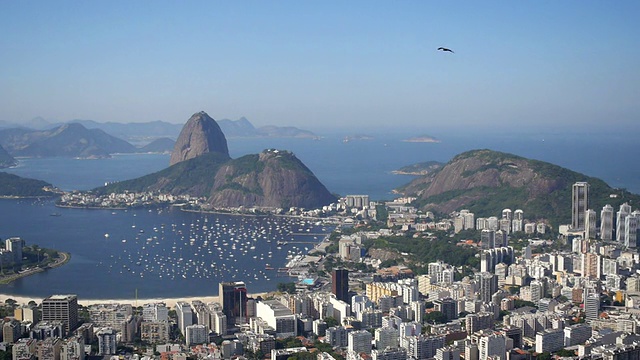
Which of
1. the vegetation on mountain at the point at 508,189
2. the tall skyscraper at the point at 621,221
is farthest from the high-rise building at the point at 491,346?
the vegetation on mountain at the point at 508,189

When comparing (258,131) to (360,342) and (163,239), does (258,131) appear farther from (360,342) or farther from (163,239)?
(360,342)

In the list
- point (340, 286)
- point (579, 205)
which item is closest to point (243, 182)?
point (579, 205)

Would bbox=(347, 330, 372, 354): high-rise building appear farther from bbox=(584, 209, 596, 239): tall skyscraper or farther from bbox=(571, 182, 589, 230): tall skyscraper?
bbox=(571, 182, 589, 230): tall skyscraper

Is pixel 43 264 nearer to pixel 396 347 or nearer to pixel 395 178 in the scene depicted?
pixel 396 347

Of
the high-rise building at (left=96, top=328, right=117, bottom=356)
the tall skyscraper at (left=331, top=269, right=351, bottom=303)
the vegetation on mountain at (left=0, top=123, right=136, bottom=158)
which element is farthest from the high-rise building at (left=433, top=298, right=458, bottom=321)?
the vegetation on mountain at (left=0, top=123, right=136, bottom=158)

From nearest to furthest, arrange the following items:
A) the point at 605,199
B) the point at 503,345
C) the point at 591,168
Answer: the point at 503,345 → the point at 605,199 → the point at 591,168

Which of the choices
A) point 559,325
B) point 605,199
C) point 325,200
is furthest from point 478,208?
point 559,325
